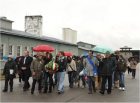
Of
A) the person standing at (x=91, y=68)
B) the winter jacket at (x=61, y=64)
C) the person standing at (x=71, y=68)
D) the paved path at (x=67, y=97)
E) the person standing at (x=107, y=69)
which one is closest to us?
the paved path at (x=67, y=97)

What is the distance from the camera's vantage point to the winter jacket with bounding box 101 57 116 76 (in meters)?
15.9

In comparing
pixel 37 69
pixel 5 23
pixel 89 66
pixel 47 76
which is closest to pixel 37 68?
pixel 37 69

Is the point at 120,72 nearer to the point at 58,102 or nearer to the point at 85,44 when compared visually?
the point at 58,102

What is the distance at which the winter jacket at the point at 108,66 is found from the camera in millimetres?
15922

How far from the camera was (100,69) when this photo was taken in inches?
644

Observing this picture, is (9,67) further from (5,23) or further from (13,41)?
(5,23)

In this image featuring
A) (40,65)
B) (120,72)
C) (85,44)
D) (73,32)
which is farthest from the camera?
(85,44)

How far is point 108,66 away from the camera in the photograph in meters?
16.0

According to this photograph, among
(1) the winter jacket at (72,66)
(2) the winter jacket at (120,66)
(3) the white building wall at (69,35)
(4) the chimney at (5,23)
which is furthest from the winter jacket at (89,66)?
(3) the white building wall at (69,35)

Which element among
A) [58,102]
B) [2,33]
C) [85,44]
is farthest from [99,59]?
[85,44]

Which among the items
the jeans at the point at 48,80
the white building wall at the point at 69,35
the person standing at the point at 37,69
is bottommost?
the jeans at the point at 48,80

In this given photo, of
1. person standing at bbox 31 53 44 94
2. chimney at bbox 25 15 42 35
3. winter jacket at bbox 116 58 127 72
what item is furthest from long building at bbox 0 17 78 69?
person standing at bbox 31 53 44 94

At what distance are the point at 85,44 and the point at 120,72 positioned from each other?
54251mm

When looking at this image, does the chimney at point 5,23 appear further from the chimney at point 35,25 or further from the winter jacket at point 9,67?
the winter jacket at point 9,67
